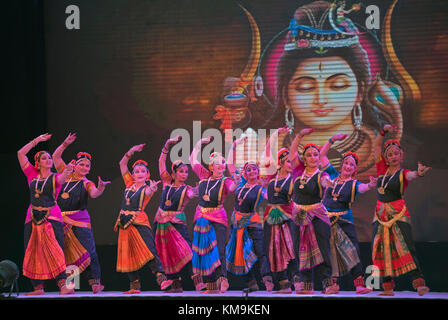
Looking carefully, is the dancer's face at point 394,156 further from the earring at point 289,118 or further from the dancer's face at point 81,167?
the dancer's face at point 81,167

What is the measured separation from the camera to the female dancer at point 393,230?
5902mm

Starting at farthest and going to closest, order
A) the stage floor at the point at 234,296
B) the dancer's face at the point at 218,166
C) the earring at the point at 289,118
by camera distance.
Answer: the earring at the point at 289,118 < the dancer's face at the point at 218,166 < the stage floor at the point at 234,296

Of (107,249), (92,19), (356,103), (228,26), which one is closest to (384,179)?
(356,103)

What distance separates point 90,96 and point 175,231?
1.94m

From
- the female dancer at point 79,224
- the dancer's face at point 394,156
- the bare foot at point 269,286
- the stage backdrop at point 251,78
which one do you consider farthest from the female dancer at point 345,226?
the female dancer at point 79,224

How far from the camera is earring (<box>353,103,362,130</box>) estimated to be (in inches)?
277

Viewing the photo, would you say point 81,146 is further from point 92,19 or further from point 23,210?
point 92,19

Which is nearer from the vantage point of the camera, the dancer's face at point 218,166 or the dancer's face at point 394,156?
the dancer's face at point 394,156

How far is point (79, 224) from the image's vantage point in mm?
6578

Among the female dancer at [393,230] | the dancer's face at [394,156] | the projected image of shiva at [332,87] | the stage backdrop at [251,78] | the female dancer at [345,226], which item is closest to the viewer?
the female dancer at [393,230]

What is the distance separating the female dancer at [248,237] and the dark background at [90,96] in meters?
0.79

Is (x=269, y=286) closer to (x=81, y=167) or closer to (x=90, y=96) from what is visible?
(x=81, y=167)

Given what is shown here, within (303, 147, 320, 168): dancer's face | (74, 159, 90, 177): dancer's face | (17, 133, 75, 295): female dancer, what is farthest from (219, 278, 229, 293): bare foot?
(74, 159, 90, 177): dancer's face

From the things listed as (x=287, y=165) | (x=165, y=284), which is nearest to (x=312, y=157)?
(x=287, y=165)
